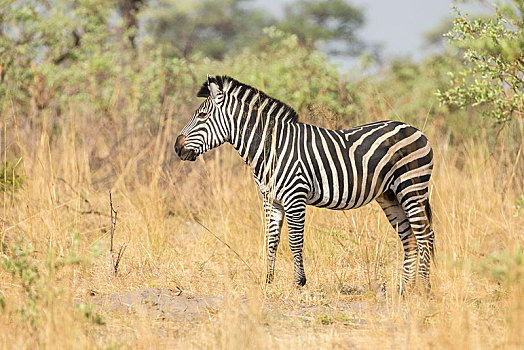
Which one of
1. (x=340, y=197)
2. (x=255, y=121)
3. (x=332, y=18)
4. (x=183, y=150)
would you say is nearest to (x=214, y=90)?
(x=255, y=121)

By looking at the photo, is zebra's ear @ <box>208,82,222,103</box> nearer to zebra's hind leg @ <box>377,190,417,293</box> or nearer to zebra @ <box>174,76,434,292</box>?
zebra @ <box>174,76,434,292</box>

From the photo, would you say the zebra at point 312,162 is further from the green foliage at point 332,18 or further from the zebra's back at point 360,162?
the green foliage at point 332,18

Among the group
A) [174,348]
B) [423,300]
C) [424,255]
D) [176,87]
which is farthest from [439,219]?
[176,87]

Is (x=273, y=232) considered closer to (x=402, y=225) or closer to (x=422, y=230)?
(x=402, y=225)

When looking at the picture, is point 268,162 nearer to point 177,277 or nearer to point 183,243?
point 177,277

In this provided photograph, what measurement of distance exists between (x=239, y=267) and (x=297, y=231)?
1.15 meters

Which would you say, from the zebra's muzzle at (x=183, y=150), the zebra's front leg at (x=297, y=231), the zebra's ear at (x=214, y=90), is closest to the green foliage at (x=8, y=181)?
the zebra's muzzle at (x=183, y=150)

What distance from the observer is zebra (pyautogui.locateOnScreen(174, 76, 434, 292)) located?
5750 mm

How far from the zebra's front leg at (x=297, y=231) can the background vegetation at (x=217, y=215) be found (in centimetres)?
16

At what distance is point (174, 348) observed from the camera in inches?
168

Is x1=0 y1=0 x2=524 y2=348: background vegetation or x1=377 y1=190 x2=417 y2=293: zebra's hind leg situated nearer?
x1=0 y1=0 x2=524 y2=348: background vegetation

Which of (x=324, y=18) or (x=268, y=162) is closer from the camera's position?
(x=268, y=162)

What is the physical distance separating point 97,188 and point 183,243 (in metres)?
2.29

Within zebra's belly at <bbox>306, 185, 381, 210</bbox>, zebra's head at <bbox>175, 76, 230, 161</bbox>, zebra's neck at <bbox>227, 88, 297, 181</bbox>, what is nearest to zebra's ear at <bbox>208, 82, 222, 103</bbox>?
zebra's head at <bbox>175, 76, 230, 161</bbox>
